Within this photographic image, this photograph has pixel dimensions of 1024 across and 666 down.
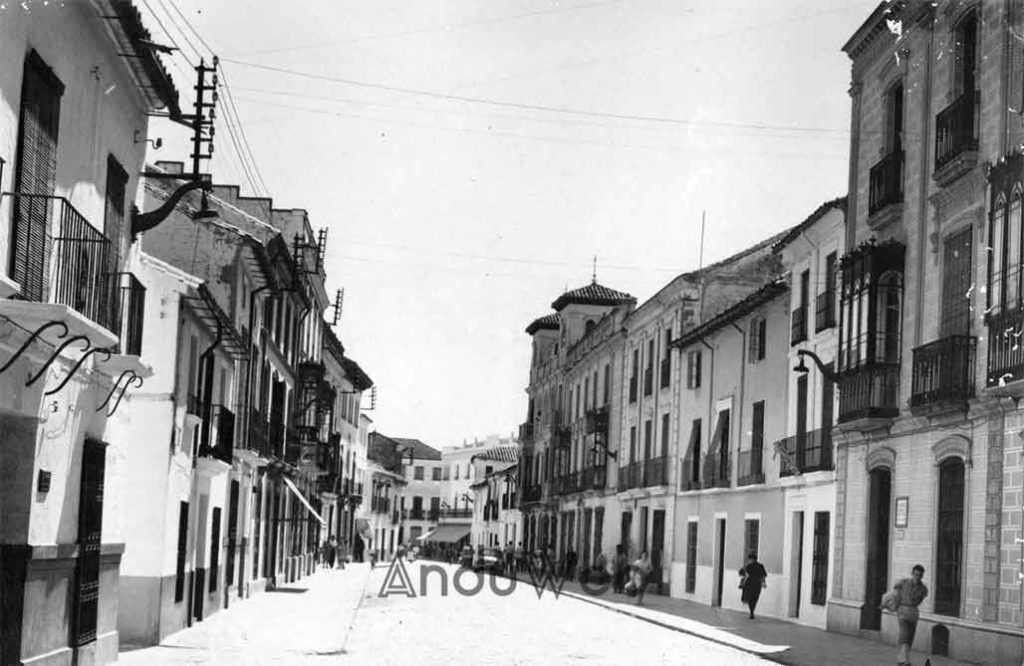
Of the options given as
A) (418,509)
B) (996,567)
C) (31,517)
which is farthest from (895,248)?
(418,509)

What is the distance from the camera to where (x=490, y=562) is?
59.8m

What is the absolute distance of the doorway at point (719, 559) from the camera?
3456 centimetres

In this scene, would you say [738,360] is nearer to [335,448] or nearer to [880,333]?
[880,333]

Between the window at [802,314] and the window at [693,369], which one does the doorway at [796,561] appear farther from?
the window at [693,369]

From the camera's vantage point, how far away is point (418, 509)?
126m

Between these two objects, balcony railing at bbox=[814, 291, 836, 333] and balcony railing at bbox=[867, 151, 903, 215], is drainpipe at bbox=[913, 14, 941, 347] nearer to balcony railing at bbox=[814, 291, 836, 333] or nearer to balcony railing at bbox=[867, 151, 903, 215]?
balcony railing at bbox=[867, 151, 903, 215]

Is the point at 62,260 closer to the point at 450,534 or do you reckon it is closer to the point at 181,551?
the point at 181,551

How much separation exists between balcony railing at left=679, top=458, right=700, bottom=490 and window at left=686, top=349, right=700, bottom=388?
208cm

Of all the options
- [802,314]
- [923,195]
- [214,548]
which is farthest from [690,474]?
[923,195]

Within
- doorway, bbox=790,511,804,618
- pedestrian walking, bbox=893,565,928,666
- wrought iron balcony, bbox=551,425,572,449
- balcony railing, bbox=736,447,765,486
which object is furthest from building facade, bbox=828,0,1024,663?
wrought iron balcony, bbox=551,425,572,449

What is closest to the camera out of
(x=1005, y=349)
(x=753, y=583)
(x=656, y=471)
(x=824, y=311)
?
(x=1005, y=349)

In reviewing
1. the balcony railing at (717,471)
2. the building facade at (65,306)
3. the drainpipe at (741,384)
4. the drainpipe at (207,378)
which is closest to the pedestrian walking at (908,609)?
the building facade at (65,306)

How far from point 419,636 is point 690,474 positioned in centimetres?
1707

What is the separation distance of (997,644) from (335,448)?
40338mm
